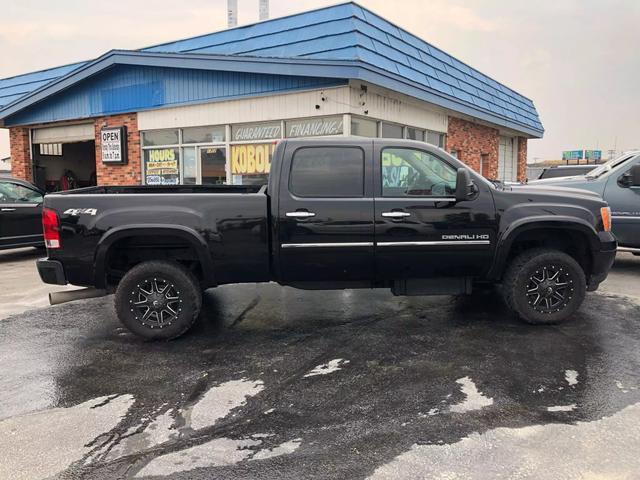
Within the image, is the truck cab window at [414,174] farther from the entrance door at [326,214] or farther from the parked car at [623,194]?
the parked car at [623,194]

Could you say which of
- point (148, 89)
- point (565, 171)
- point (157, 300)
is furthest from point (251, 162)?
point (157, 300)

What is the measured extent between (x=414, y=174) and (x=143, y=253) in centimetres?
284

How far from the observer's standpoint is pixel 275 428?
329 centimetres

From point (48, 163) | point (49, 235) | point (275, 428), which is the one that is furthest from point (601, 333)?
point (48, 163)

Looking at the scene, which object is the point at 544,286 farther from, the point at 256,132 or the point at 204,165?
the point at 204,165

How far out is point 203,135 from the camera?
13.2 metres

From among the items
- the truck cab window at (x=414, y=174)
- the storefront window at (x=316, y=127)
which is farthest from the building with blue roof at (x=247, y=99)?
the truck cab window at (x=414, y=174)

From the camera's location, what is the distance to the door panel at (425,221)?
5039 mm

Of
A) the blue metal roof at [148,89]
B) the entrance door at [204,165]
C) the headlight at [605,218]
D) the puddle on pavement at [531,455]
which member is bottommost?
the puddle on pavement at [531,455]

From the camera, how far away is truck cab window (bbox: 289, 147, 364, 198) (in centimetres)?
507

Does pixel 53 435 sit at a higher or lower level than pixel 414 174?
lower

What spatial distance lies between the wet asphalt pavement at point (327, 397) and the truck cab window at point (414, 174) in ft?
4.67

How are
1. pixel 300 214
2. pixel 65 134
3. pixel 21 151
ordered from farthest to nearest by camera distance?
pixel 21 151 < pixel 65 134 < pixel 300 214

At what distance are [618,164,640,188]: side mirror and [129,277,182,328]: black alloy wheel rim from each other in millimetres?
6636
